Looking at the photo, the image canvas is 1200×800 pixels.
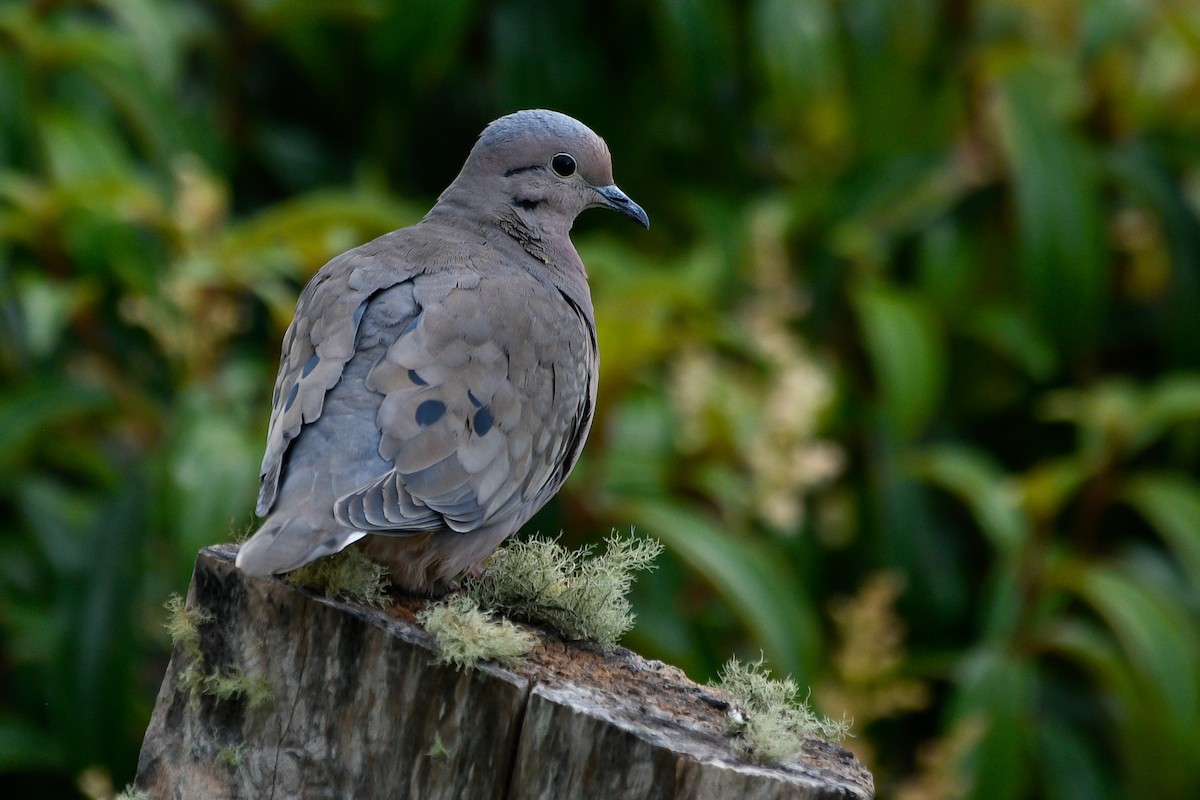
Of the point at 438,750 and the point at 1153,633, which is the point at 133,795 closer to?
the point at 438,750

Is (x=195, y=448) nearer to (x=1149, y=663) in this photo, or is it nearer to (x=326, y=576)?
(x=326, y=576)

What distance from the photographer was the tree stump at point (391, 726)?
232 cm

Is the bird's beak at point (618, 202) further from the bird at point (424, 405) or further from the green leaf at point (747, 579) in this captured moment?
the green leaf at point (747, 579)

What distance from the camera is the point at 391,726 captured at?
2.38m

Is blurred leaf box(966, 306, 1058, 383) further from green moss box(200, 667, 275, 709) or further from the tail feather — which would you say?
green moss box(200, 667, 275, 709)

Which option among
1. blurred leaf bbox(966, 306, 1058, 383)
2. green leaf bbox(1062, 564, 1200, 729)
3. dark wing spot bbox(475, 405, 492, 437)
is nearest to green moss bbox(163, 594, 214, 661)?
dark wing spot bbox(475, 405, 492, 437)

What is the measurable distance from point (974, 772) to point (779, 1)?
3.10 m

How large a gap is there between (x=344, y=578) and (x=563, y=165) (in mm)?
1515

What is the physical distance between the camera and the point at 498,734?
237 centimetres

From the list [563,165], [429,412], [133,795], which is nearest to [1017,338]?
[563,165]

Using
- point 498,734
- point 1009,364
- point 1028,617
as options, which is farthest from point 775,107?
point 498,734

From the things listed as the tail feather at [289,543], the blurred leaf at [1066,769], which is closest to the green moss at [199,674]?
the tail feather at [289,543]

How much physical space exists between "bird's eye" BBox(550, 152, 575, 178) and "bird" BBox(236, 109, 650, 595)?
0.92ft

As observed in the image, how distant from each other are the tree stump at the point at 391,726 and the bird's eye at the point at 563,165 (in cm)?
153
